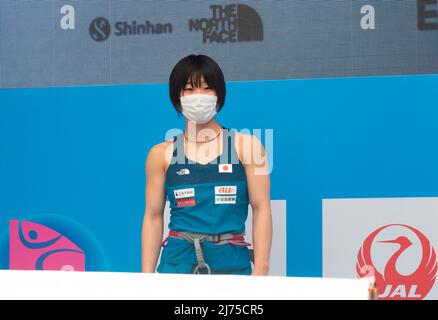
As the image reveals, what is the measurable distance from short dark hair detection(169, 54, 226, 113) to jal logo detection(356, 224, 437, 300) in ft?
2.86

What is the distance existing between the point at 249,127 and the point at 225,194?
0.65 m

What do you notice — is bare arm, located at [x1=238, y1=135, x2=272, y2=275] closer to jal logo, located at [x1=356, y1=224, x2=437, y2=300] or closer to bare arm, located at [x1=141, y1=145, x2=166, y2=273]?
bare arm, located at [x1=141, y1=145, x2=166, y2=273]

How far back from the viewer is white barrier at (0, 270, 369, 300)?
61 centimetres

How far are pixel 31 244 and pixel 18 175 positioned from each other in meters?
0.28

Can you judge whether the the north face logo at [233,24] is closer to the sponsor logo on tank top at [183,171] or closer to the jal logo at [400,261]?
the jal logo at [400,261]

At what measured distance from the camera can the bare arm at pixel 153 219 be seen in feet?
7.43

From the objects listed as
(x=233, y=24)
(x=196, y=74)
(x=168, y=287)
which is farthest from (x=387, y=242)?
(x=168, y=287)

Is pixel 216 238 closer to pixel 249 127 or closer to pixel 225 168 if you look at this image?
pixel 225 168

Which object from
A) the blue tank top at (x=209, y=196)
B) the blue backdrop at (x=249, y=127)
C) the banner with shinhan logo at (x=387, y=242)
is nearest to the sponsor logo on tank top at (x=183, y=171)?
the blue tank top at (x=209, y=196)

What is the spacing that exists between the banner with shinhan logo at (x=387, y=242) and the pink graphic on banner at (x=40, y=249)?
3.32ft

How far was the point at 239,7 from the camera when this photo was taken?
368 cm
